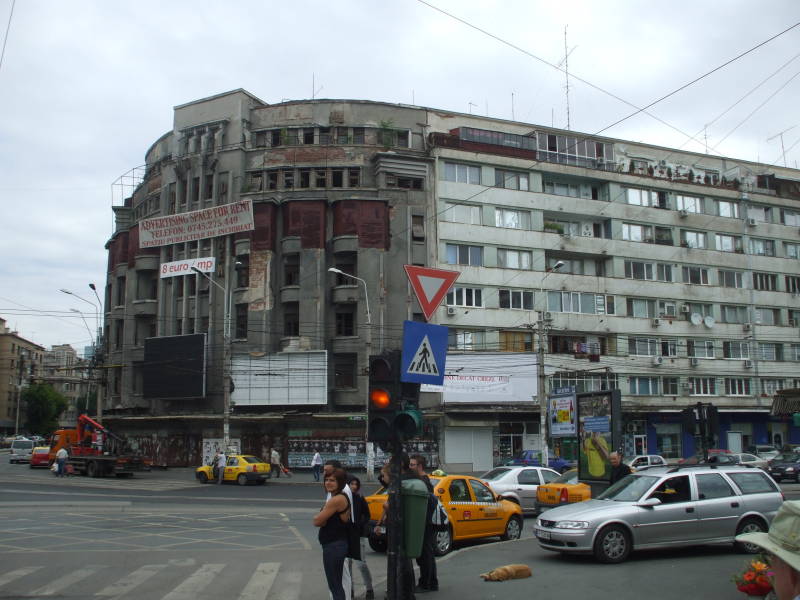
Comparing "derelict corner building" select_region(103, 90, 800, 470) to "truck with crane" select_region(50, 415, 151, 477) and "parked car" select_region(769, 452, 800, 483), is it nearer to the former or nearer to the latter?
"truck with crane" select_region(50, 415, 151, 477)

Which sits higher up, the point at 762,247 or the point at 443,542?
the point at 762,247

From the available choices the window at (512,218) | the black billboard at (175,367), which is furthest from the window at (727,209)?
the black billboard at (175,367)

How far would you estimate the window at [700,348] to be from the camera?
164ft

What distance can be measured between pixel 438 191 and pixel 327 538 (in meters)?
38.7

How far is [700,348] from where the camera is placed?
50.3 m

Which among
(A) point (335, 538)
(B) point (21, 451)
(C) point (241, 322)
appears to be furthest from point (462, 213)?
(A) point (335, 538)

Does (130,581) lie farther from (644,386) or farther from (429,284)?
(644,386)

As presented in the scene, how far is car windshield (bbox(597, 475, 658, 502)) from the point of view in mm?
11961

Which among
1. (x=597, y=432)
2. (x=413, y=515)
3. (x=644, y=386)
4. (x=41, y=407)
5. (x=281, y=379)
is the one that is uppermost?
(x=281, y=379)

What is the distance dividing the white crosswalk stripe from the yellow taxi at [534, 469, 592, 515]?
10429mm

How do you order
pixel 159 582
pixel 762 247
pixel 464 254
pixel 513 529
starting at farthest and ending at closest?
pixel 762 247, pixel 464 254, pixel 513 529, pixel 159 582

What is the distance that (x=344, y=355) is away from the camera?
43531 mm

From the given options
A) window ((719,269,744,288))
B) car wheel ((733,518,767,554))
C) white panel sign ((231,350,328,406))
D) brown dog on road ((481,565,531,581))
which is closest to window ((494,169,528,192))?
white panel sign ((231,350,328,406))

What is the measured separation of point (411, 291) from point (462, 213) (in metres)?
6.05
